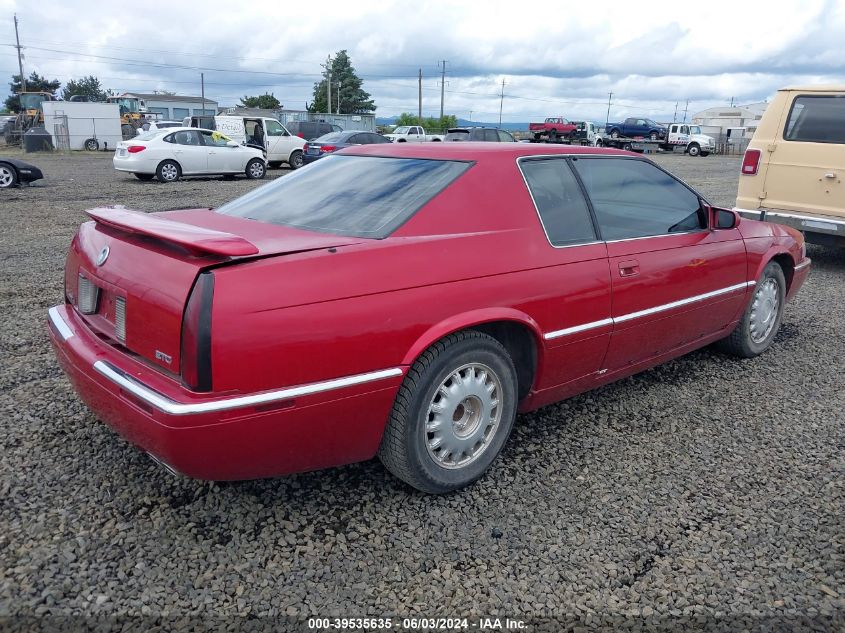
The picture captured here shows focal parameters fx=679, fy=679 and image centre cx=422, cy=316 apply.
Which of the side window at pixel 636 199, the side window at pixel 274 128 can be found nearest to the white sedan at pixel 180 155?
the side window at pixel 274 128

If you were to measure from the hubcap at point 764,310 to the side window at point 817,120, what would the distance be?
10.9 feet

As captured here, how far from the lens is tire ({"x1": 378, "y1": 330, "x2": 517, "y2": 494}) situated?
2.70 m

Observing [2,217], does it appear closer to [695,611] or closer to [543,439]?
[543,439]

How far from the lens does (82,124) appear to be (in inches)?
1426

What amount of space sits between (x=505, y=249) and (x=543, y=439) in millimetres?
1125

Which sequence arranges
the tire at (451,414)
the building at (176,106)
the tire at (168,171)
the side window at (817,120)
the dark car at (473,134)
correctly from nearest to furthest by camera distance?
the tire at (451,414) < the side window at (817,120) < the tire at (168,171) < the dark car at (473,134) < the building at (176,106)

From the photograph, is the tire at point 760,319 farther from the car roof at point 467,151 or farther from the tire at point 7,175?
the tire at point 7,175

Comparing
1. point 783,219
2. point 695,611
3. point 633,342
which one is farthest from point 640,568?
point 783,219

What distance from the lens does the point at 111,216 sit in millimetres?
2934

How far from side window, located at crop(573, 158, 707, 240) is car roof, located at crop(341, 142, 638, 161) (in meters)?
0.13

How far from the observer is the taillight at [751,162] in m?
7.61

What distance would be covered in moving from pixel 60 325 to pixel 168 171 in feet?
50.6

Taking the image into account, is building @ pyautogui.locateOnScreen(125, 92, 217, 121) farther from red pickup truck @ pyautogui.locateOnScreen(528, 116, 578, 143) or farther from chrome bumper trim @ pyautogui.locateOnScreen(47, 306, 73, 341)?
chrome bumper trim @ pyautogui.locateOnScreen(47, 306, 73, 341)

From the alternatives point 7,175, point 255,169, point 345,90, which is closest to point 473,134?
point 255,169
